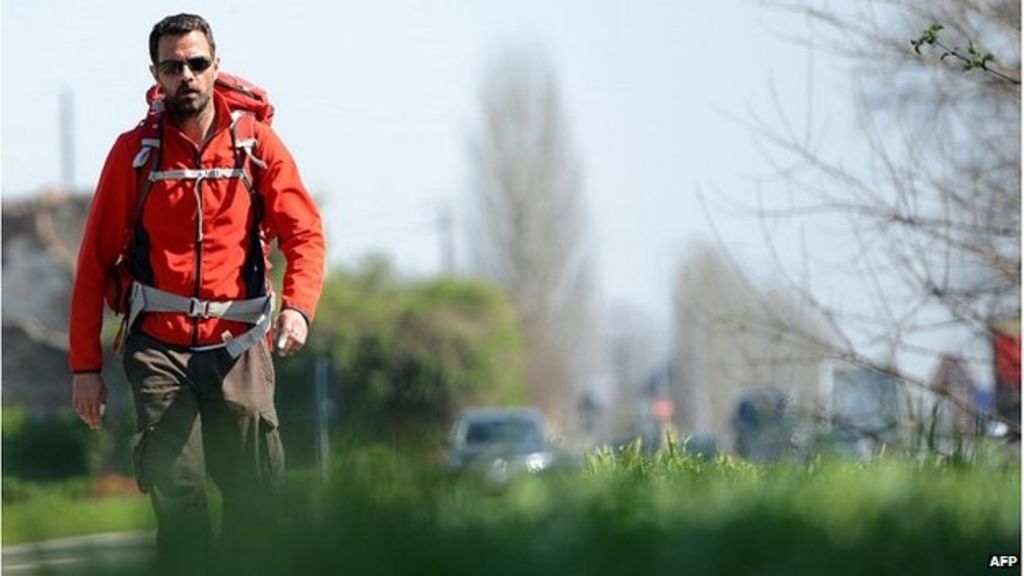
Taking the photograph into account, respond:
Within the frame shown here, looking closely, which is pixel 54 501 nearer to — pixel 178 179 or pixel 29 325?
pixel 178 179

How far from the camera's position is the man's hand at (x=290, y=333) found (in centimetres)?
595

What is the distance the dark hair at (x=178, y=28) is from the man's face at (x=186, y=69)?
12 mm

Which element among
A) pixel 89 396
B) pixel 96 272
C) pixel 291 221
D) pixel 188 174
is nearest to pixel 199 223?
pixel 188 174

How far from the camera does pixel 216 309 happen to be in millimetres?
6188

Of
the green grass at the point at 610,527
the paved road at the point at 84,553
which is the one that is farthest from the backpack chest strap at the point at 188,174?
the paved road at the point at 84,553

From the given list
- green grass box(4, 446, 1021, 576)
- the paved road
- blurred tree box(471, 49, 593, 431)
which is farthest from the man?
blurred tree box(471, 49, 593, 431)

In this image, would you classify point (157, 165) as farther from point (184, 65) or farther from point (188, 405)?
point (188, 405)

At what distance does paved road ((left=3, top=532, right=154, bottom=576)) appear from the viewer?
11.4ft

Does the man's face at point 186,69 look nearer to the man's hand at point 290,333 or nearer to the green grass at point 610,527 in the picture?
the man's hand at point 290,333

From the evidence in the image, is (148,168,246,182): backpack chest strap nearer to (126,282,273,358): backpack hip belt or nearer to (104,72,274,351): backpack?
(104,72,274,351): backpack

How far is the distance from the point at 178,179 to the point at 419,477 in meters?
2.50

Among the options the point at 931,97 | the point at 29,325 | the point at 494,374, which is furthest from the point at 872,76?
the point at 494,374

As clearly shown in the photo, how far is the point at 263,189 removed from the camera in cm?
625

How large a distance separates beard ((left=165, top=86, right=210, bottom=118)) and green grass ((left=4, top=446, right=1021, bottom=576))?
2172mm
